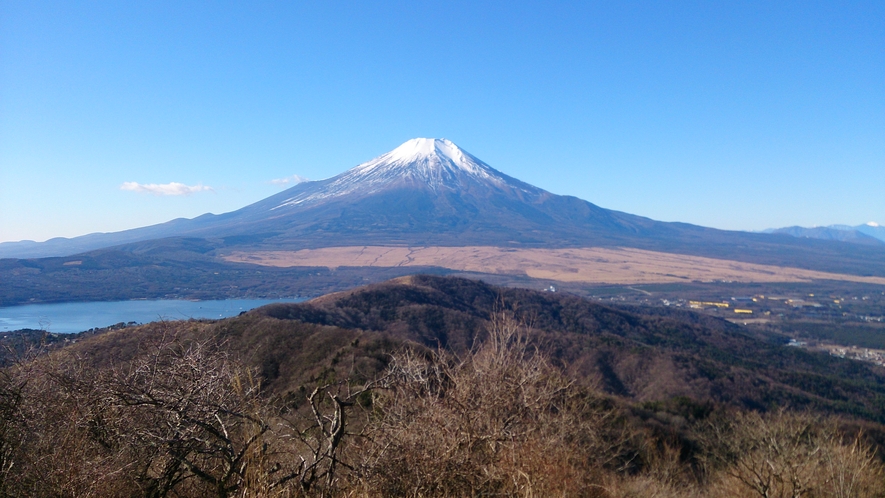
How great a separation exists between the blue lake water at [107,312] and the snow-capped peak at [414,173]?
304ft

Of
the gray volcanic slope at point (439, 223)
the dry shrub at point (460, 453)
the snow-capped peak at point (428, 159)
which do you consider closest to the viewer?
the dry shrub at point (460, 453)

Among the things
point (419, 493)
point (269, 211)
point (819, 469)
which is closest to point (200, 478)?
point (419, 493)

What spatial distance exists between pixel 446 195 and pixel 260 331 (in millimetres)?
118542

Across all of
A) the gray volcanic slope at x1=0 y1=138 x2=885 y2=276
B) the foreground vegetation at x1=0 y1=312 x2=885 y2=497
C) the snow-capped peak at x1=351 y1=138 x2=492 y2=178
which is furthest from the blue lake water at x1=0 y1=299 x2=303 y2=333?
the snow-capped peak at x1=351 y1=138 x2=492 y2=178

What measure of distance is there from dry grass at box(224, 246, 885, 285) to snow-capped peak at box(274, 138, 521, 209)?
51.4 metres

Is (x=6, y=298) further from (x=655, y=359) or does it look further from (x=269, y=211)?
(x=269, y=211)

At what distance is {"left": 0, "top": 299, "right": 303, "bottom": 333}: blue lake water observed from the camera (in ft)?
90.5

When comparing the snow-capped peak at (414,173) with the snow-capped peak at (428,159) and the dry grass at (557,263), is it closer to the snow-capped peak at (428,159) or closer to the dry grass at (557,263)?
the snow-capped peak at (428,159)

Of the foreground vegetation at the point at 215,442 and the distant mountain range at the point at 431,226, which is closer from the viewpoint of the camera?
the foreground vegetation at the point at 215,442

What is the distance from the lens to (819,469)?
7820 mm

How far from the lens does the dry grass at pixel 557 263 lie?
7575cm

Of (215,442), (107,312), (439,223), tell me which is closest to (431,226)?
(439,223)

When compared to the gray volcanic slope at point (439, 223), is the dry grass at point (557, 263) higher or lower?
lower

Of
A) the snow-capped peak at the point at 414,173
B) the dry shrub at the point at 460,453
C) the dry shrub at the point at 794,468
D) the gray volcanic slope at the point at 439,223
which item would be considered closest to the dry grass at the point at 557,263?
the gray volcanic slope at the point at 439,223
